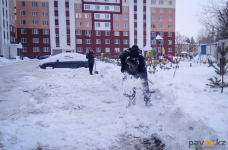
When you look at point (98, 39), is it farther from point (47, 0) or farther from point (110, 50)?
point (47, 0)

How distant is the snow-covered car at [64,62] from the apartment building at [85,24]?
33324 mm

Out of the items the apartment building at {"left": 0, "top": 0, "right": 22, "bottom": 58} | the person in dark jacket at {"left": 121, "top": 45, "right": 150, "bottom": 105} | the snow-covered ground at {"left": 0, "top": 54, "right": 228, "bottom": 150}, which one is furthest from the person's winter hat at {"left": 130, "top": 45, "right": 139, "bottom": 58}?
the apartment building at {"left": 0, "top": 0, "right": 22, "bottom": 58}

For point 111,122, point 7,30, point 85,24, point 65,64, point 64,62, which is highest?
point 85,24

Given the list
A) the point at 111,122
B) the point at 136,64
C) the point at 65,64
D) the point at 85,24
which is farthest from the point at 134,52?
the point at 85,24

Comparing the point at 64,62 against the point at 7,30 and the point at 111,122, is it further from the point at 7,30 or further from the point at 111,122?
the point at 7,30

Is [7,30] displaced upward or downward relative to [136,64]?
upward

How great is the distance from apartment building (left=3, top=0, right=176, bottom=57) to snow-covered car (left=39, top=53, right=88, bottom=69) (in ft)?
109

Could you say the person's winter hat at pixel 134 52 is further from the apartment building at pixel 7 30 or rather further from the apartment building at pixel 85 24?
the apartment building at pixel 85 24

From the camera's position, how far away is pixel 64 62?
17.9 metres

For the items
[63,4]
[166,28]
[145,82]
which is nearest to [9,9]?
[63,4]

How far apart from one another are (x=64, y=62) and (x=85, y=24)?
126 feet

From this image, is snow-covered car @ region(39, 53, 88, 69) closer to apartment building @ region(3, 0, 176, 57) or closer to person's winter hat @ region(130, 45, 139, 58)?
person's winter hat @ region(130, 45, 139, 58)

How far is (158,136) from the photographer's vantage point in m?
3.80

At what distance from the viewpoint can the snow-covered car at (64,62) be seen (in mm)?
17750
